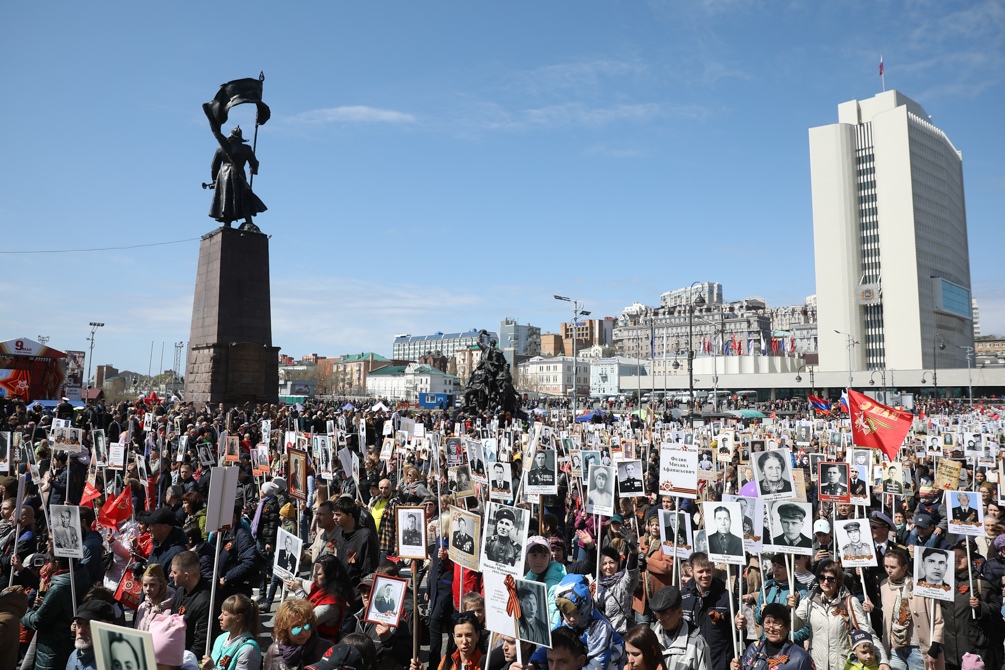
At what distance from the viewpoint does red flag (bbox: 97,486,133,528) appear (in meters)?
8.55

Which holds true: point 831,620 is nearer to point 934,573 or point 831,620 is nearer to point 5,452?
point 934,573

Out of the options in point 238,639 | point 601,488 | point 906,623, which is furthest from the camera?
point 601,488

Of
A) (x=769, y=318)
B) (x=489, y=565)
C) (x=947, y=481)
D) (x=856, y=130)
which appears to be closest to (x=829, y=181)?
(x=856, y=130)

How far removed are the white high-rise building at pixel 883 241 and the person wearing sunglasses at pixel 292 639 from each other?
97979mm

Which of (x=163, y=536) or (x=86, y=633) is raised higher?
(x=163, y=536)

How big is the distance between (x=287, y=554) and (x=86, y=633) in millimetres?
2387

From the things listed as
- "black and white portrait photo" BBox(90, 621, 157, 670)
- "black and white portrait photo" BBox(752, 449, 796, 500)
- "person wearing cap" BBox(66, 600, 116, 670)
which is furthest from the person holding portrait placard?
"black and white portrait photo" BBox(90, 621, 157, 670)

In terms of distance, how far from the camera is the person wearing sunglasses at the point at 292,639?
4.66 metres

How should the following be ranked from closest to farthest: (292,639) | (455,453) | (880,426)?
(292,639), (880,426), (455,453)

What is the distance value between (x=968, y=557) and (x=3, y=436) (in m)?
13.7

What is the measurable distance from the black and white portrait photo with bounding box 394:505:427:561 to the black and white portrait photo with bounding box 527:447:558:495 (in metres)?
2.56

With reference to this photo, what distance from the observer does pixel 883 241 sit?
96.4 m

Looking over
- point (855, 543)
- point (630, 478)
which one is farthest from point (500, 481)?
point (855, 543)

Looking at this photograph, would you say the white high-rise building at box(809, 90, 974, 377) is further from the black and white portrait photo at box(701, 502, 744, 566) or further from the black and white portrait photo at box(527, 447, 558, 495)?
the black and white portrait photo at box(701, 502, 744, 566)
